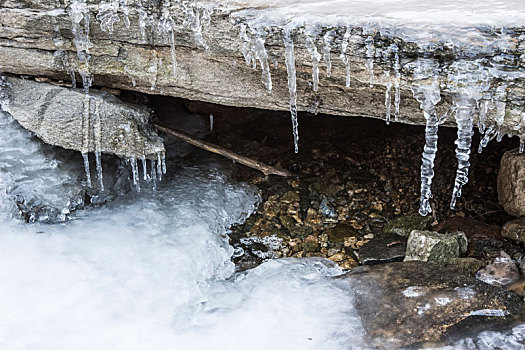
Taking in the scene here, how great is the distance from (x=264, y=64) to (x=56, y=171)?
2289 millimetres

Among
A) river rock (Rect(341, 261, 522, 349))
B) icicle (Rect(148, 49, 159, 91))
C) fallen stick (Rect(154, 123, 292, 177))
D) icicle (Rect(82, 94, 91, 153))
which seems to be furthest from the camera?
fallen stick (Rect(154, 123, 292, 177))

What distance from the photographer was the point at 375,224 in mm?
4801

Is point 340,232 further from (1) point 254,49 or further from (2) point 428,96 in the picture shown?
(1) point 254,49

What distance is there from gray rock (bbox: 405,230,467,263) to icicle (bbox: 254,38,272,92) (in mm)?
1690

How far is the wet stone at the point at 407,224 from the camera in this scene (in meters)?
4.59

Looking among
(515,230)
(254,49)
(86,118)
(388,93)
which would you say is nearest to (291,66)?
(254,49)

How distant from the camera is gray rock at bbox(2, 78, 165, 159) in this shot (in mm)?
4379

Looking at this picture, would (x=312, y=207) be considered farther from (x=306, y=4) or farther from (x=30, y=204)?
(x=30, y=204)

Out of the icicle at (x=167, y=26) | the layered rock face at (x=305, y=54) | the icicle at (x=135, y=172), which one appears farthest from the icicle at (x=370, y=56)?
the icicle at (x=135, y=172)

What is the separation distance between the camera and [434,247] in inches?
156

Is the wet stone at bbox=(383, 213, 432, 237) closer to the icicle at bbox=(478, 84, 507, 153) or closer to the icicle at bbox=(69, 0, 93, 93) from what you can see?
the icicle at bbox=(478, 84, 507, 153)

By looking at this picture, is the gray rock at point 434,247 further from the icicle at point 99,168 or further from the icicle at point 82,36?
the icicle at point 82,36

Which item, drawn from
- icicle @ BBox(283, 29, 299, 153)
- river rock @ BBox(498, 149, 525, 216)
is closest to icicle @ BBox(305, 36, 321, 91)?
icicle @ BBox(283, 29, 299, 153)

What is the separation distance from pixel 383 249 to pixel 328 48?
Answer: 190cm
